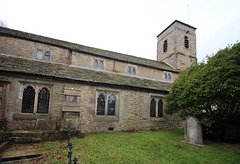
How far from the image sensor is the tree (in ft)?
22.5

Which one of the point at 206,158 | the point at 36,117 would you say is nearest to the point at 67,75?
the point at 36,117

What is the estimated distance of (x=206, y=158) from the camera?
5.74m

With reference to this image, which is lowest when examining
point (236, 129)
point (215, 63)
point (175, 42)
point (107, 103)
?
point (236, 129)

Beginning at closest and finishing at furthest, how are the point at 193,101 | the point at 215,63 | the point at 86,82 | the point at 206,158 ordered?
1. the point at 206,158
2. the point at 215,63
3. the point at 193,101
4. the point at 86,82

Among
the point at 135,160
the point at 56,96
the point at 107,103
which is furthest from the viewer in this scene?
the point at 107,103

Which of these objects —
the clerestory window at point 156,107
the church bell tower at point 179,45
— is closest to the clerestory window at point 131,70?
the clerestory window at point 156,107

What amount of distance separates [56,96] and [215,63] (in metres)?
10.6

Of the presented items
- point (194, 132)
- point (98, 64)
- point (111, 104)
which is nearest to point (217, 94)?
point (194, 132)

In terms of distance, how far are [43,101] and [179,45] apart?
62.6 feet

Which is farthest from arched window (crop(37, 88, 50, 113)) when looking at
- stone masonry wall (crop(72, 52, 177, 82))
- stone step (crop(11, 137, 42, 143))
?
stone masonry wall (crop(72, 52, 177, 82))

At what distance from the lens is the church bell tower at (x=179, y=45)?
61.9ft

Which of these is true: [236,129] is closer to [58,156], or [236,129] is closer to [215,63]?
[215,63]

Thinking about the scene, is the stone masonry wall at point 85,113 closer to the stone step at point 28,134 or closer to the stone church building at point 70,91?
the stone church building at point 70,91

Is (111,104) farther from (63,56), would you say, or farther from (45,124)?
(63,56)
